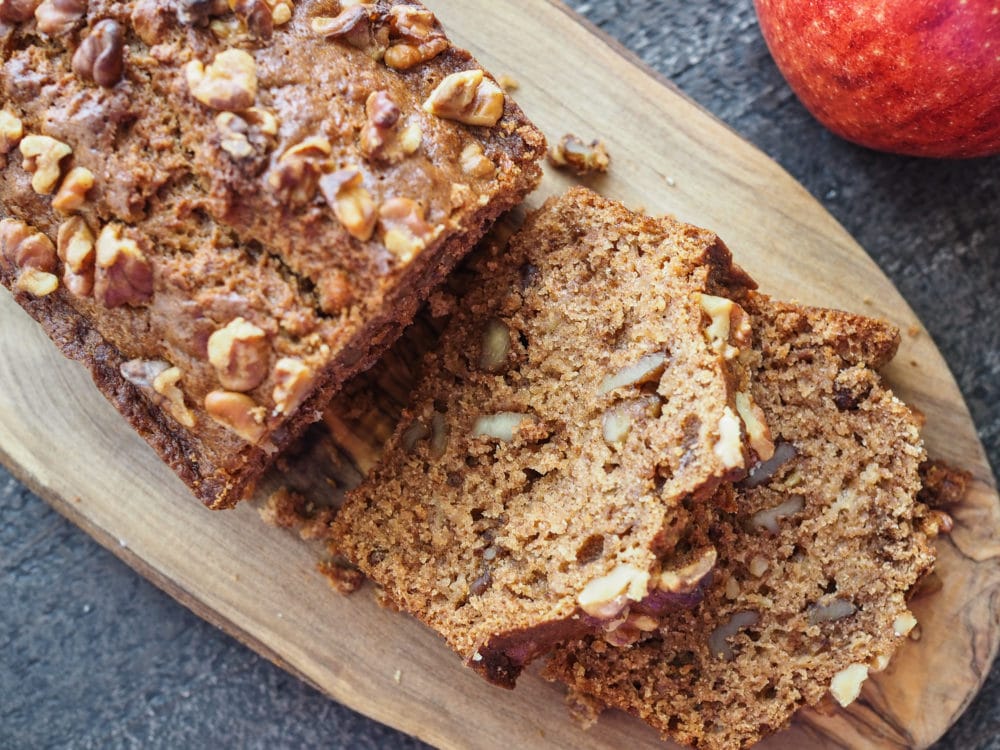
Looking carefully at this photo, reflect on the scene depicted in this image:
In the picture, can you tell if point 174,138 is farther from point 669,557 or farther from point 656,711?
point 656,711

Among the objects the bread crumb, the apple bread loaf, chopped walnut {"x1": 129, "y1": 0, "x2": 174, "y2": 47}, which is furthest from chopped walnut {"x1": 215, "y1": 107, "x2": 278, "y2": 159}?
the bread crumb

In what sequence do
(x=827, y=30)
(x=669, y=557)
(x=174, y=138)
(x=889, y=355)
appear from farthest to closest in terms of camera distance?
(x=889, y=355), (x=827, y=30), (x=669, y=557), (x=174, y=138)

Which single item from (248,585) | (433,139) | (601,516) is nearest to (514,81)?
(433,139)

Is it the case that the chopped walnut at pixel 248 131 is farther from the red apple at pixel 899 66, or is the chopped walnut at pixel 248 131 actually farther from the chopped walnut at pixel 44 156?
the red apple at pixel 899 66

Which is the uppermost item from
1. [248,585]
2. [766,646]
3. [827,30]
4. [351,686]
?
[827,30]

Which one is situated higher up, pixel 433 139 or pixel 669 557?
pixel 433 139

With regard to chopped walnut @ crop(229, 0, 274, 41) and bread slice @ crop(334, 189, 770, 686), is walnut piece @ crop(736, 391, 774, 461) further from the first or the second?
chopped walnut @ crop(229, 0, 274, 41)

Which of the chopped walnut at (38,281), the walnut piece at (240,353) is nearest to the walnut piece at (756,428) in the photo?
the walnut piece at (240,353)
